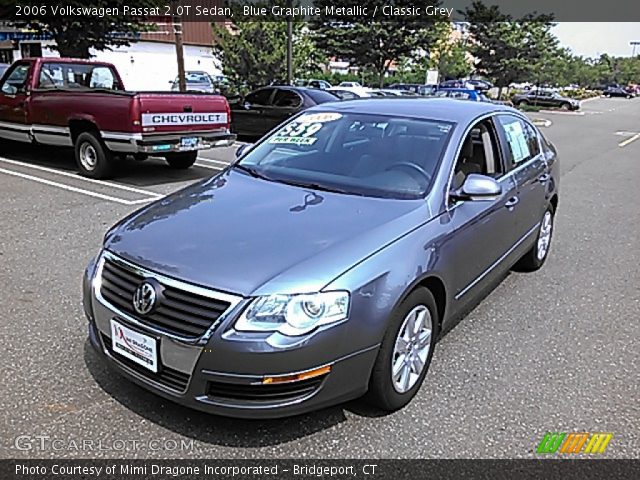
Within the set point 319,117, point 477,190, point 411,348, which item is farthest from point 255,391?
point 319,117

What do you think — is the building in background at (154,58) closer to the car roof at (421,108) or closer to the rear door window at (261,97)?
the rear door window at (261,97)

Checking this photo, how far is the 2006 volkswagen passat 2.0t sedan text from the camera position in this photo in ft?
8.23

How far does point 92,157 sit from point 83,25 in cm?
1007

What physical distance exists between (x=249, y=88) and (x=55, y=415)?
23515 millimetres

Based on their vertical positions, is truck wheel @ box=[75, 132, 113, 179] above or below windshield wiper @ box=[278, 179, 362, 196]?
below

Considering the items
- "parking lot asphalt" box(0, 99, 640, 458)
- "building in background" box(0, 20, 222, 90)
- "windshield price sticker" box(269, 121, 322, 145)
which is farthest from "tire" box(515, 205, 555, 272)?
"building in background" box(0, 20, 222, 90)

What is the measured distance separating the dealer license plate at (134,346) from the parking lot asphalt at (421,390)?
Result: 0.35 meters

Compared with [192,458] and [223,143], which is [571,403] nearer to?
[192,458]

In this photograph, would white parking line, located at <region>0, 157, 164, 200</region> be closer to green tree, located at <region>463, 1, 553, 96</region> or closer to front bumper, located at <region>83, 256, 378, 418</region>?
front bumper, located at <region>83, 256, 378, 418</region>

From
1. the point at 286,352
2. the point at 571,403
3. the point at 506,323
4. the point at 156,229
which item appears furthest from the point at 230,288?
the point at 506,323

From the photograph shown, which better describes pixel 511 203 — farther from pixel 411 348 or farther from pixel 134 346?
pixel 134 346

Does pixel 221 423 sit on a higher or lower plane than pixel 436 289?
lower
